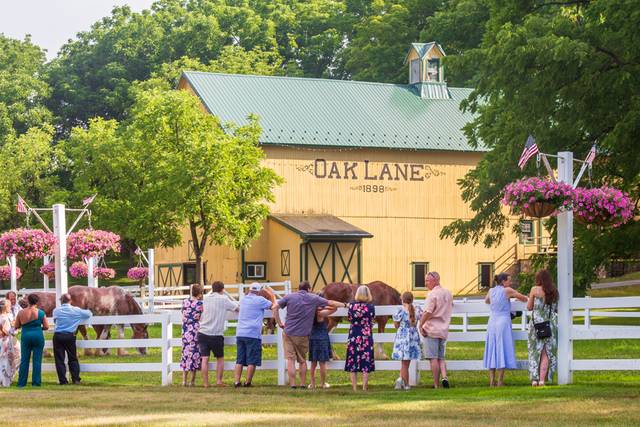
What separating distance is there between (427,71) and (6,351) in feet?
130

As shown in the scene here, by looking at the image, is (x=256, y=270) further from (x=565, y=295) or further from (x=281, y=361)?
(x=565, y=295)

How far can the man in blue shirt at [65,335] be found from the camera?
21.2 meters

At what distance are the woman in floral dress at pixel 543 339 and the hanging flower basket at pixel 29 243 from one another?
11.7 meters

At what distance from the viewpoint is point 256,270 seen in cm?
5075

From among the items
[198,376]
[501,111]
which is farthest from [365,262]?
[198,376]

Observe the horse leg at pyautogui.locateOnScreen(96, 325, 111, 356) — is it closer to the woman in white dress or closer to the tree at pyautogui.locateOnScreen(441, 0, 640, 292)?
the woman in white dress

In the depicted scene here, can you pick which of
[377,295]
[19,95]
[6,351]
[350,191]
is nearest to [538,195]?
[6,351]

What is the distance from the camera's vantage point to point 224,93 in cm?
5247

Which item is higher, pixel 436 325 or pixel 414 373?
pixel 436 325

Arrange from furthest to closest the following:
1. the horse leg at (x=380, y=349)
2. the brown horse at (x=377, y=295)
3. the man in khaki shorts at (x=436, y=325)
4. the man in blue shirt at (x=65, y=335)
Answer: the brown horse at (x=377, y=295)
the horse leg at (x=380, y=349)
the man in blue shirt at (x=65, y=335)
the man in khaki shorts at (x=436, y=325)

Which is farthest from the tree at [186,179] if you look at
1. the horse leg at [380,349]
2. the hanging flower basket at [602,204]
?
the hanging flower basket at [602,204]

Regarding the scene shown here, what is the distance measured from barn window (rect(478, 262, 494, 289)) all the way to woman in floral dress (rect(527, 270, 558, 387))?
35.9m

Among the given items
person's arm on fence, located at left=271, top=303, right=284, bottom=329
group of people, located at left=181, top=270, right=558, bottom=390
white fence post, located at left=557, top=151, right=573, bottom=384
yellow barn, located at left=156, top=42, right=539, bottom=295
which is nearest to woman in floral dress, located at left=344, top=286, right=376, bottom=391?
group of people, located at left=181, top=270, right=558, bottom=390

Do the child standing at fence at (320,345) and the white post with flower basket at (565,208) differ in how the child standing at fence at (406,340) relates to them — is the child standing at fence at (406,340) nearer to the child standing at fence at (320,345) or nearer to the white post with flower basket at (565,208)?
the child standing at fence at (320,345)
